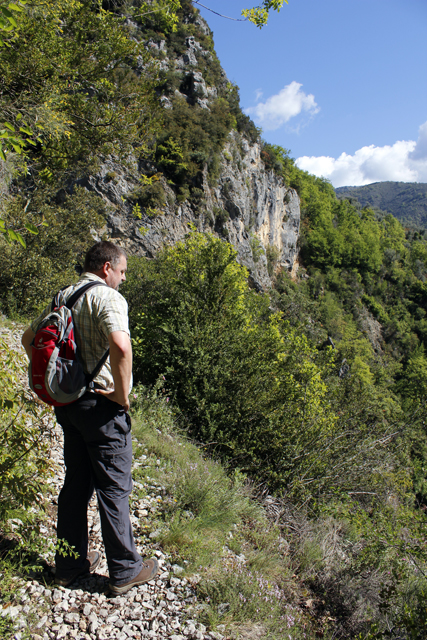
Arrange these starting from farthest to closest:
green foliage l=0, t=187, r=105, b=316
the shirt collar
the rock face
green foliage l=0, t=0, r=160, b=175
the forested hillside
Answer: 1. the rock face
2. green foliage l=0, t=187, r=105, b=316
3. green foliage l=0, t=0, r=160, b=175
4. the forested hillside
5. the shirt collar

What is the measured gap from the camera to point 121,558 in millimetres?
2102

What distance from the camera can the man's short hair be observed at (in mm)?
2115

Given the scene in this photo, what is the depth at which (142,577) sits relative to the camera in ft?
7.25

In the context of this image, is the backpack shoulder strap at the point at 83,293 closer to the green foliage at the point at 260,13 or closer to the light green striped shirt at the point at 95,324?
the light green striped shirt at the point at 95,324

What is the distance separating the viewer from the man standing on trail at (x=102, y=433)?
192 cm

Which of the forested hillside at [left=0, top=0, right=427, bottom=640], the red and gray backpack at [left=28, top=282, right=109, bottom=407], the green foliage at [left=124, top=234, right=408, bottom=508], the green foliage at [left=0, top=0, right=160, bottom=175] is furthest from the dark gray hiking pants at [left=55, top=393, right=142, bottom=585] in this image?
the green foliage at [left=0, top=0, right=160, bottom=175]

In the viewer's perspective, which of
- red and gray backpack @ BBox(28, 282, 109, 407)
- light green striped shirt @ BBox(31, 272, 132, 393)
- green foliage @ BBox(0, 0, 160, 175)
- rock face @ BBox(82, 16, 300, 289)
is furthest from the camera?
rock face @ BBox(82, 16, 300, 289)

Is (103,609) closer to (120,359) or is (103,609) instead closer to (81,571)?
(81,571)

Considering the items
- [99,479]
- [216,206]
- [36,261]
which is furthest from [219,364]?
[216,206]

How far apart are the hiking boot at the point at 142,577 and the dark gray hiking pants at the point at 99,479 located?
4cm

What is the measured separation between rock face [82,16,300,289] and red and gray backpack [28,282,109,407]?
16631 millimetres

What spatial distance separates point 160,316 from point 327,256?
5867 centimetres

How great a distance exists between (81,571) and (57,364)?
1378 millimetres

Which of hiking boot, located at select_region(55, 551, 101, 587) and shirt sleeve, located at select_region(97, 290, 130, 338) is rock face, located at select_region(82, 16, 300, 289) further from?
hiking boot, located at select_region(55, 551, 101, 587)
